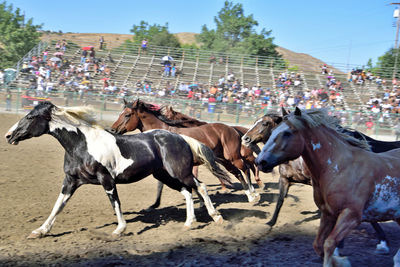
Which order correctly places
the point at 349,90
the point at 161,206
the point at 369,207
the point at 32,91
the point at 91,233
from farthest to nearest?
the point at 349,90 → the point at 32,91 → the point at 161,206 → the point at 91,233 → the point at 369,207

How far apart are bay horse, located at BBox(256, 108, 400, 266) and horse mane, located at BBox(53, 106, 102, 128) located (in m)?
2.68

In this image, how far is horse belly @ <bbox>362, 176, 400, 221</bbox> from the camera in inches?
140

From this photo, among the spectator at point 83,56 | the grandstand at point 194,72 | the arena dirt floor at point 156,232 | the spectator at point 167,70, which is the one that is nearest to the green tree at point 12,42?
the grandstand at point 194,72

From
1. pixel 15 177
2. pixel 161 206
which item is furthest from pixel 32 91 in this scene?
pixel 161 206

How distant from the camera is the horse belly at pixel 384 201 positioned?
3564 mm

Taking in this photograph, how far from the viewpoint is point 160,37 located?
44.1 metres

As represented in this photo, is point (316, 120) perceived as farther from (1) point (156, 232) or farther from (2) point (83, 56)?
(2) point (83, 56)

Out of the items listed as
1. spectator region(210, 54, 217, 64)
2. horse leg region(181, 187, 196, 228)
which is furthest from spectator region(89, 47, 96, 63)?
horse leg region(181, 187, 196, 228)

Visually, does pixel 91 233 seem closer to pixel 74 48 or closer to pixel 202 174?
pixel 202 174

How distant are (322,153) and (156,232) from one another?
102 inches

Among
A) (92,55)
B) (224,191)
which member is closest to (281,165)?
(224,191)

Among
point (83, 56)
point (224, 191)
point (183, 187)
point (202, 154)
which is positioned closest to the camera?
point (183, 187)

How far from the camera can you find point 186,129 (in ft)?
24.7

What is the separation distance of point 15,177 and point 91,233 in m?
3.70
